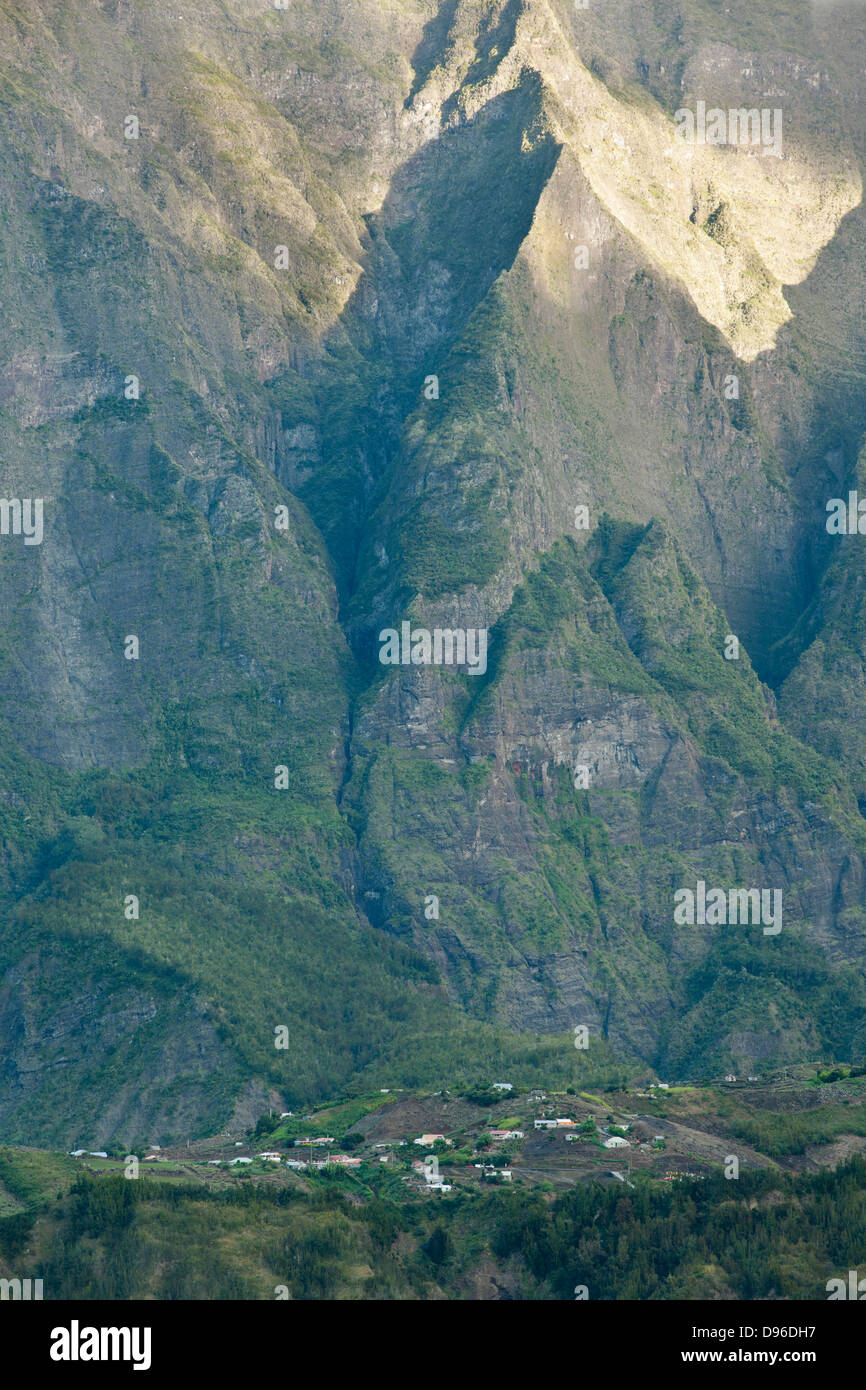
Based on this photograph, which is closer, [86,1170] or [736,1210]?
[736,1210]

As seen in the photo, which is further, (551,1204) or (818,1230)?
(551,1204)
